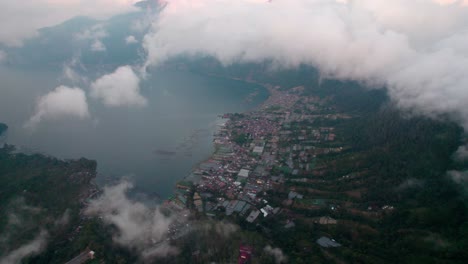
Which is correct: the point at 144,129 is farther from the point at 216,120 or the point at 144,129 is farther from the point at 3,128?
the point at 3,128

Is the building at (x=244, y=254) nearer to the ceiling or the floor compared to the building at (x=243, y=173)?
nearer to the floor

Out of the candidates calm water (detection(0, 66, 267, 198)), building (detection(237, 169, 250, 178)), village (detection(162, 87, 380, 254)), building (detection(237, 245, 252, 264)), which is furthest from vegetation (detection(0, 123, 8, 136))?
building (detection(237, 245, 252, 264))

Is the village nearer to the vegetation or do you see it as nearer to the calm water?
the calm water

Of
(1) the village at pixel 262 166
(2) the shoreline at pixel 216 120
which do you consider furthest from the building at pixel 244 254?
(2) the shoreline at pixel 216 120

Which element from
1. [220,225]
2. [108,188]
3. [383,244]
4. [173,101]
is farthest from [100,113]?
[383,244]

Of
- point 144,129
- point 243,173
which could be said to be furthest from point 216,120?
point 243,173

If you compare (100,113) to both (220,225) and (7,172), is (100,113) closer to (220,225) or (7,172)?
(7,172)

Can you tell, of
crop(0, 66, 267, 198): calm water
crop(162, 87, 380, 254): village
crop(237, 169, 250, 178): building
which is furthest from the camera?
crop(0, 66, 267, 198): calm water

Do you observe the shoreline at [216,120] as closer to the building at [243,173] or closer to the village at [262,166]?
the village at [262,166]
